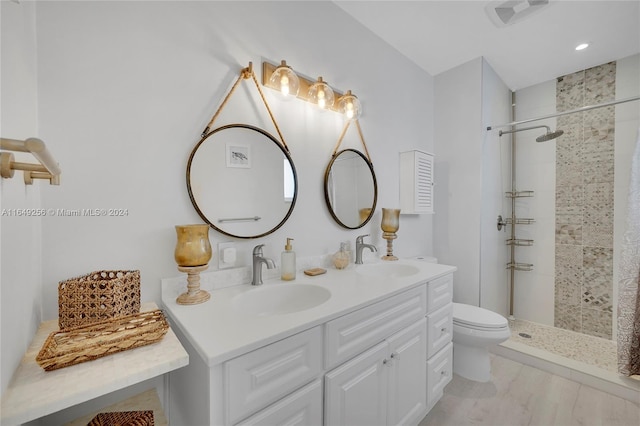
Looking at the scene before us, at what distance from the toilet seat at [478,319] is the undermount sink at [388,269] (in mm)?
566

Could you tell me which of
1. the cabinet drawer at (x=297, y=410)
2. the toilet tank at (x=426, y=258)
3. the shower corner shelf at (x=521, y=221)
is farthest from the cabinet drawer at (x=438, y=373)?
the shower corner shelf at (x=521, y=221)

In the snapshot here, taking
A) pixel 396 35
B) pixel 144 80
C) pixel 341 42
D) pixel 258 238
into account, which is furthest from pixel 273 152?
pixel 396 35

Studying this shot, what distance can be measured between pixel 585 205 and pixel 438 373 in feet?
7.38

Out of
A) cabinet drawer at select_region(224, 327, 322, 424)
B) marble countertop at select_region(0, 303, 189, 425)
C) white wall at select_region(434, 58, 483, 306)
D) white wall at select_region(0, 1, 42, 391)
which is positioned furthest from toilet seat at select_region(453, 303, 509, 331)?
white wall at select_region(0, 1, 42, 391)

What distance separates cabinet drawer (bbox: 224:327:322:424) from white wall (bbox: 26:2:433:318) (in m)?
0.57

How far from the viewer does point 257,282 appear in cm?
129

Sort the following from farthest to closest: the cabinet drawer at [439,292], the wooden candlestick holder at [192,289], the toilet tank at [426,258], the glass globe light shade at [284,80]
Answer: the toilet tank at [426,258]
the cabinet drawer at [439,292]
the glass globe light shade at [284,80]
the wooden candlestick holder at [192,289]

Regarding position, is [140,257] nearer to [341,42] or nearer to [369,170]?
[369,170]

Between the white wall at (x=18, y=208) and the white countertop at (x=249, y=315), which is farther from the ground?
the white wall at (x=18, y=208)

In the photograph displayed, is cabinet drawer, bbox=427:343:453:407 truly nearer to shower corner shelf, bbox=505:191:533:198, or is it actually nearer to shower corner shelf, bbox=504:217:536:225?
shower corner shelf, bbox=504:217:536:225

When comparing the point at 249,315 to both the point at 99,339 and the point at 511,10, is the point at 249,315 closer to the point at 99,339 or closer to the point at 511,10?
the point at 99,339

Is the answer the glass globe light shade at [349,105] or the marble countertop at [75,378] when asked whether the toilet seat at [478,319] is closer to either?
the glass globe light shade at [349,105]

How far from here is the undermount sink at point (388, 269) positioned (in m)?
1.71

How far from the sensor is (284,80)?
137cm
